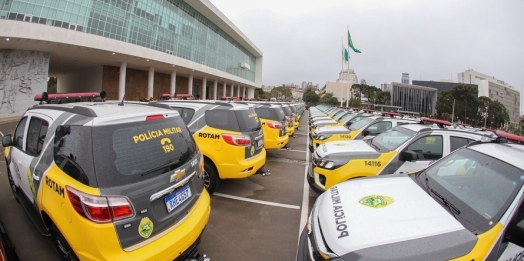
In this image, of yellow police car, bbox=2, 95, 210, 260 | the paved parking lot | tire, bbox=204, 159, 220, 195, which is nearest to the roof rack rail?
the paved parking lot

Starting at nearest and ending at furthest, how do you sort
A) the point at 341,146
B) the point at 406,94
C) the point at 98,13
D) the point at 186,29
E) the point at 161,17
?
the point at 341,146 < the point at 98,13 < the point at 161,17 < the point at 186,29 < the point at 406,94

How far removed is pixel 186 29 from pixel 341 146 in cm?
3560

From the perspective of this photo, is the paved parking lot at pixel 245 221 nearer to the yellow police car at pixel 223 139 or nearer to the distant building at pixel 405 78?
the yellow police car at pixel 223 139

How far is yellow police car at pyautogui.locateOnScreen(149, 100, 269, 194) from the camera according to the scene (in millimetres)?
4539

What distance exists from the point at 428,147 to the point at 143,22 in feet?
101

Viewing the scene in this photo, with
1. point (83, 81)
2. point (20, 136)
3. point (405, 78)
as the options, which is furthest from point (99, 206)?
point (405, 78)

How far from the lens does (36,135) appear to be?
2.95m

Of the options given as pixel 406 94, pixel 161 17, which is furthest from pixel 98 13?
pixel 406 94

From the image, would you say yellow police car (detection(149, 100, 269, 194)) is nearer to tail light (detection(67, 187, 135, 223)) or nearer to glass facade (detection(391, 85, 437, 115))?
tail light (detection(67, 187, 135, 223))

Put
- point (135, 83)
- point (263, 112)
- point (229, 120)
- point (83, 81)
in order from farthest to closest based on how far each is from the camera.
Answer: point (83, 81), point (135, 83), point (263, 112), point (229, 120)

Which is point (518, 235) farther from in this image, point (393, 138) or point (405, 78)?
point (405, 78)

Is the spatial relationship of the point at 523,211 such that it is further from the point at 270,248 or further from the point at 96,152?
the point at 96,152

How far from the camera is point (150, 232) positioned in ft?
7.11

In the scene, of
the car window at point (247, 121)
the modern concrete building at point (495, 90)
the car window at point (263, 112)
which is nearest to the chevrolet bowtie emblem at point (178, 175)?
the car window at point (247, 121)
